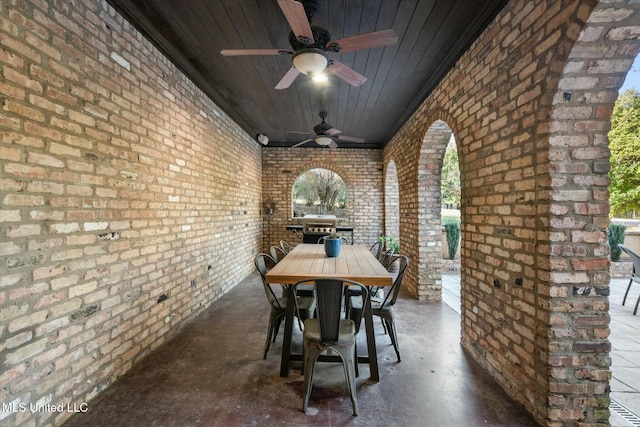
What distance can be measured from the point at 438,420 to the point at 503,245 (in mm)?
1325

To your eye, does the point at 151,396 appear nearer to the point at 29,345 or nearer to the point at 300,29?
the point at 29,345

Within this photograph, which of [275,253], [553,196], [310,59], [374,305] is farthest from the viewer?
[275,253]

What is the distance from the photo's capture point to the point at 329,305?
176 centimetres

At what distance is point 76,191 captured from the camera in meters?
1.77

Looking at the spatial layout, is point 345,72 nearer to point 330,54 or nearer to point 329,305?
point 330,54

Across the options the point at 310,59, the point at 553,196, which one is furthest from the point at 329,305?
the point at 310,59

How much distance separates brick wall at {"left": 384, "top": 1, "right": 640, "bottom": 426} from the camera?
5.06 ft

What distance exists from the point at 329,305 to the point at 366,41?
1.90 m

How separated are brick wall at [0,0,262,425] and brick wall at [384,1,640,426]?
304cm

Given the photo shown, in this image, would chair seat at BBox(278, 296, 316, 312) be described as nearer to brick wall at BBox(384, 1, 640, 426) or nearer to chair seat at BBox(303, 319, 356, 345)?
chair seat at BBox(303, 319, 356, 345)

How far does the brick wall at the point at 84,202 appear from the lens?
1.43m

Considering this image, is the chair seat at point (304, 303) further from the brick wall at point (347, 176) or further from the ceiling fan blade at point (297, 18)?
the brick wall at point (347, 176)

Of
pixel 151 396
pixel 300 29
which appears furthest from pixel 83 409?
pixel 300 29

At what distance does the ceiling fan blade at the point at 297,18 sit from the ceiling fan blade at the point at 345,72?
0.38 metres
